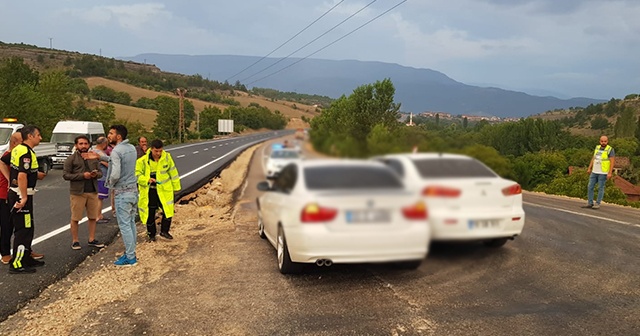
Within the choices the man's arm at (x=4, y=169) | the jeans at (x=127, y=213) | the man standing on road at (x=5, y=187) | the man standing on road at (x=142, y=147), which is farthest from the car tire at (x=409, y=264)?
the man's arm at (x=4, y=169)

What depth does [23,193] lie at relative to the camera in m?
12.7

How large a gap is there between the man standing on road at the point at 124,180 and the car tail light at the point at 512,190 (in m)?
11.6

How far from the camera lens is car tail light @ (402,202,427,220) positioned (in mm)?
1361

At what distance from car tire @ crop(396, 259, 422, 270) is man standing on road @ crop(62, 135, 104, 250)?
49.2 ft

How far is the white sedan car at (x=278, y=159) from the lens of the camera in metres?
1.84

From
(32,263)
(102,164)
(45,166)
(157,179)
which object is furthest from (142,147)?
(45,166)

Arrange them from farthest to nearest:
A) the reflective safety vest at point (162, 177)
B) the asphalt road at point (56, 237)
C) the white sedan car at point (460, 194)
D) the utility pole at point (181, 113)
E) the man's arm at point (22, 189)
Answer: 1. the reflective safety vest at point (162, 177)
2. the man's arm at point (22, 189)
3. the asphalt road at point (56, 237)
4. the utility pole at point (181, 113)
5. the white sedan car at point (460, 194)

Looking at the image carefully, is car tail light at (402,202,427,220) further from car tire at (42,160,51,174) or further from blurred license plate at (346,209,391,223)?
car tire at (42,160,51,174)

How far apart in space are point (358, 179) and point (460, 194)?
1.15 feet

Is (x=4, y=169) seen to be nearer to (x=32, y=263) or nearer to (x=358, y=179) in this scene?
(x=32, y=263)

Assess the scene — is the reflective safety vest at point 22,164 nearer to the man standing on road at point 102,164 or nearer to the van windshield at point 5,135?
the man standing on road at point 102,164

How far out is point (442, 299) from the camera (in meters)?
14.9

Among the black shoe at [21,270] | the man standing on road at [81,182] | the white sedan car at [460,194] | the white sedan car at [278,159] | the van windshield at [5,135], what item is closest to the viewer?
the white sedan car at [460,194]

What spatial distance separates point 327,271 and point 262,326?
405 centimetres
